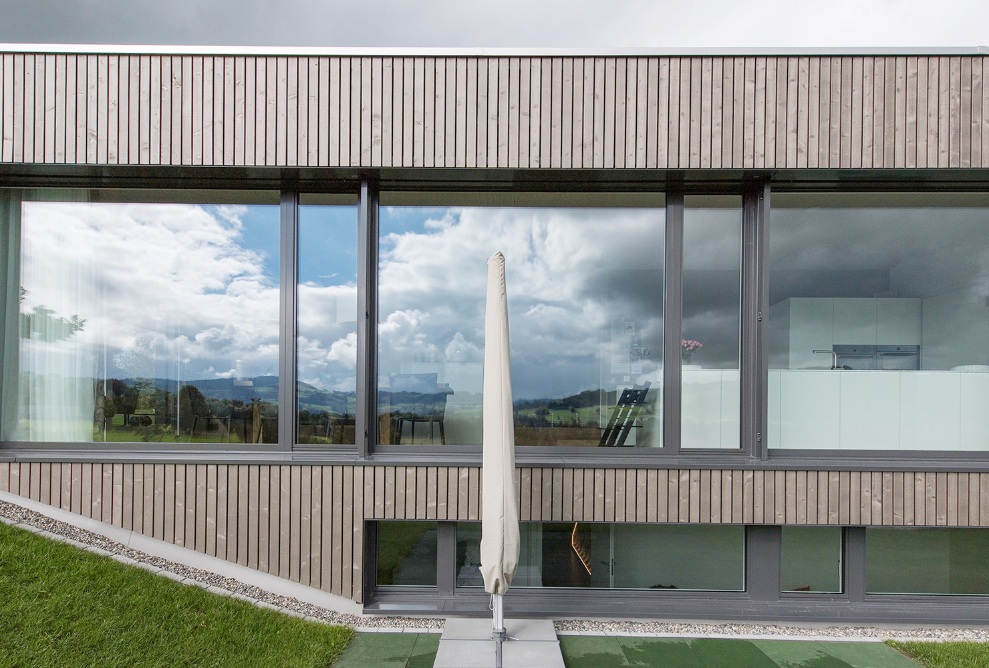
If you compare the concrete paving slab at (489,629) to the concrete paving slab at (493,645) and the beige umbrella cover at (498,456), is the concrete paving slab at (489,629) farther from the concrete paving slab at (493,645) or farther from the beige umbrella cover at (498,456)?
the beige umbrella cover at (498,456)

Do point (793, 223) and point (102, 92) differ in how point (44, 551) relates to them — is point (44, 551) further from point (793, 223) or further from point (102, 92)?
point (793, 223)

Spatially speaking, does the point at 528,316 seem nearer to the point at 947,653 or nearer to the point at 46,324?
the point at 947,653

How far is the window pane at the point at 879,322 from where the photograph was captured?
14.0 ft

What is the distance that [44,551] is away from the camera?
141 inches

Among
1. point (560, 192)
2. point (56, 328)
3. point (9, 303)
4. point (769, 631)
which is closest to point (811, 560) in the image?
point (769, 631)

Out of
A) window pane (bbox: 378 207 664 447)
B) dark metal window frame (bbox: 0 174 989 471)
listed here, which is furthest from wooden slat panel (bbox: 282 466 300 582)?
window pane (bbox: 378 207 664 447)

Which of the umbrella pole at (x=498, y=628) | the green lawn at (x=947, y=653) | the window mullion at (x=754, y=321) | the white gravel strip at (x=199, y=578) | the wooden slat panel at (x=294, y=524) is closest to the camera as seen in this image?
the umbrella pole at (x=498, y=628)

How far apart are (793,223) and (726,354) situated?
1.33m

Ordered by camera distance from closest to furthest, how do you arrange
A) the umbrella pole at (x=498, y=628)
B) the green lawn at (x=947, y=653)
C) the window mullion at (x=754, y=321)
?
1. the umbrella pole at (x=498, y=628)
2. the green lawn at (x=947, y=653)
3. the window mullion at (x=754, y=321)

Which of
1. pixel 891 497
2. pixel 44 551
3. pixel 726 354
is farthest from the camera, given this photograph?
pixel 726 354

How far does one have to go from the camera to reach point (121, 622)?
10.7 ft

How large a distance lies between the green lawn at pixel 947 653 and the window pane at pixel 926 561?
0.49 metres

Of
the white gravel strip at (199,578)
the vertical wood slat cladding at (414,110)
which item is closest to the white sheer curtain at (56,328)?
the vertical wood slat cladding at (414,110)

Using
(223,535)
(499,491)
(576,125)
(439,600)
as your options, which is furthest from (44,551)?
(576,125)
